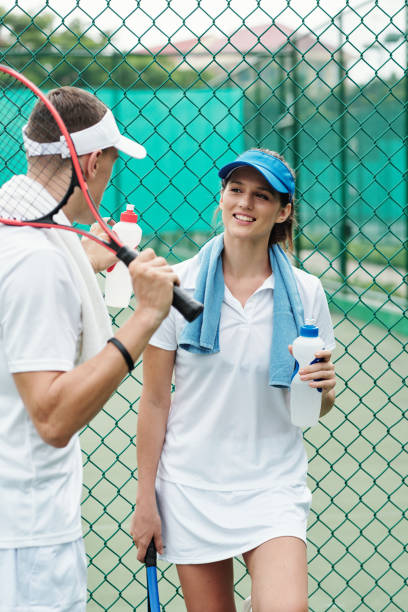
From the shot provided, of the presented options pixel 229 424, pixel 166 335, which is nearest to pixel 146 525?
pixel 229 424

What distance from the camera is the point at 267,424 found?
2.17 meters

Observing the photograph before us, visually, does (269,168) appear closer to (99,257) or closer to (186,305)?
(99,257)

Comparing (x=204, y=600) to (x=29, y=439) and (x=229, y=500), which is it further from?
(x=29, y=439)

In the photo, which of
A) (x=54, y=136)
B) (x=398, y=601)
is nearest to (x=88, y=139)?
(x=54, y=136)

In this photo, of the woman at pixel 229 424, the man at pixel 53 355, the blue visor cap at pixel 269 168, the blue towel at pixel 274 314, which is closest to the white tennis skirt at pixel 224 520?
the woman at pixel 229 424

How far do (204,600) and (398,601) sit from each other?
130 centimetres

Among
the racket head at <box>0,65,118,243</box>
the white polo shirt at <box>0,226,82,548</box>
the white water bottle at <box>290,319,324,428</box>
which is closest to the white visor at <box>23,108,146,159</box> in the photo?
the racket head at <box>0,65,118,243</box>

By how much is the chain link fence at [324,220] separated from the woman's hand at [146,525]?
0.55 m

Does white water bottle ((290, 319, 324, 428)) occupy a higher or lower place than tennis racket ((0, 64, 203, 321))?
lower

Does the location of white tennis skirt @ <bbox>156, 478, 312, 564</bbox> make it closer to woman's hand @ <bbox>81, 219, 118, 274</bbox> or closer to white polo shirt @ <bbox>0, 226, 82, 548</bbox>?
white polo shirt @ <bbox>0, 226, 82, 548</bbox>

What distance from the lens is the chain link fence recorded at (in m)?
3.04

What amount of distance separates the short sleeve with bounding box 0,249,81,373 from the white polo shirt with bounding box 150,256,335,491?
668mm

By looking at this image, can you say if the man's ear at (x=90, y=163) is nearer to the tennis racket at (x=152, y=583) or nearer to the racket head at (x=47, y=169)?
the racket head at (x=47, y=169)

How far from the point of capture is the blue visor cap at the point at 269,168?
2174mm
